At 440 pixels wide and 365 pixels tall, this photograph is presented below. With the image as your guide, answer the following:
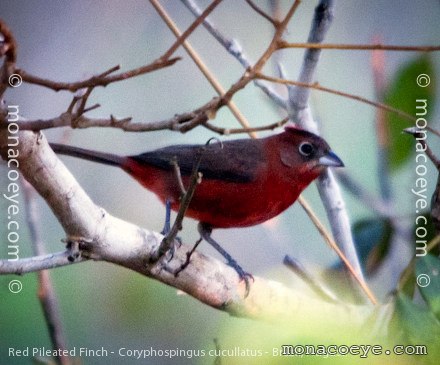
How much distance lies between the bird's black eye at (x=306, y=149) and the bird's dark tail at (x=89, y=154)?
0.35 m

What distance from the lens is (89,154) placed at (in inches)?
47.3

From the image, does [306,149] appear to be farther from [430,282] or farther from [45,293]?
[45,293]

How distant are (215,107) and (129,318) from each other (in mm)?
632

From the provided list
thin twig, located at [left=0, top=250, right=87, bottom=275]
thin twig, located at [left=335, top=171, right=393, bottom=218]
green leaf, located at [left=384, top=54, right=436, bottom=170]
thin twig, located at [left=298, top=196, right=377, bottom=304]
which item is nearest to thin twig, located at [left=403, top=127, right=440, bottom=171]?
green leaf, located at [left=384, top=54, right=436, bottom=170]

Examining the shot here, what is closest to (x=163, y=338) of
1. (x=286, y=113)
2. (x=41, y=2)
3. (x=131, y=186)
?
(x=131, y=186)

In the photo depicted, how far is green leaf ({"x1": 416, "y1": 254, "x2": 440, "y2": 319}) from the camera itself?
112 centimetres

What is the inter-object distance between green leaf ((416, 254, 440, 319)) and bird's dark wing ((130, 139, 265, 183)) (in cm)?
36

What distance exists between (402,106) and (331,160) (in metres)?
0.19

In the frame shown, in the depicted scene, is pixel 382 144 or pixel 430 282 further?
pixel 382 144

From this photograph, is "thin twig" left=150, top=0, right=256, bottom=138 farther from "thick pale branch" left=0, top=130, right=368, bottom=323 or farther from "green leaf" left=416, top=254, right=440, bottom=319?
"green leaf" left=416, top=254, right=440, bottom=319

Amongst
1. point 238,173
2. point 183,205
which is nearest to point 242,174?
point 238,173

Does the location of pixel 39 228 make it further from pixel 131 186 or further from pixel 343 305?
pixel 343 305

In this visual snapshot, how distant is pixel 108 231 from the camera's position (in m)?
0.97

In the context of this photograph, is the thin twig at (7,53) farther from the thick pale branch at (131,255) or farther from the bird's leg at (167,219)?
the bird's leg at (167,219)
